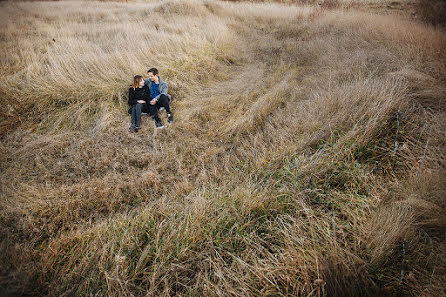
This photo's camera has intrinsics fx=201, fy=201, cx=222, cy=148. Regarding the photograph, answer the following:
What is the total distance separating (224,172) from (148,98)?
2.43 metres

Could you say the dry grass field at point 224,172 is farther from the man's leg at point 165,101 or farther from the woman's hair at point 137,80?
the woman's hair at point 137,80

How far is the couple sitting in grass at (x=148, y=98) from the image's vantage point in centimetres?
383

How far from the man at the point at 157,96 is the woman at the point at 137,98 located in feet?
0.53

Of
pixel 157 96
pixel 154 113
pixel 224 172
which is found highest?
pixel 157 96

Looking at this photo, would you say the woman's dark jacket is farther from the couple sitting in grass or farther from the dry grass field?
the dry grass field

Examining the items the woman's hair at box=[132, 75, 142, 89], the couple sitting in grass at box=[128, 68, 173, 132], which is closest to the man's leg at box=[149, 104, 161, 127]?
the couple sitting in grass at box=[128, 68, 173, 132]

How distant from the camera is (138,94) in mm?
4047

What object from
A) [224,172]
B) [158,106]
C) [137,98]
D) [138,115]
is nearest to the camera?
[224,172]

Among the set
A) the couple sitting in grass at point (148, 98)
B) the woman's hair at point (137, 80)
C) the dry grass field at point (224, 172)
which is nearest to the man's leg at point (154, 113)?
the couple sitting in grass at point (148, 98)

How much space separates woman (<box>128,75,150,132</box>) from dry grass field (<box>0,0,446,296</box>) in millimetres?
184

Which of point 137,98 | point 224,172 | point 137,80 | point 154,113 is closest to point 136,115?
point 154,113

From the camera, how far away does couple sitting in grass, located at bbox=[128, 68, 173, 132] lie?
3.83 m

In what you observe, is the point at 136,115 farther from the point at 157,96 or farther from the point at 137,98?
the point at 157,96

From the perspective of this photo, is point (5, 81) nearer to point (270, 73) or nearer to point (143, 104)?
point (143, 104)
